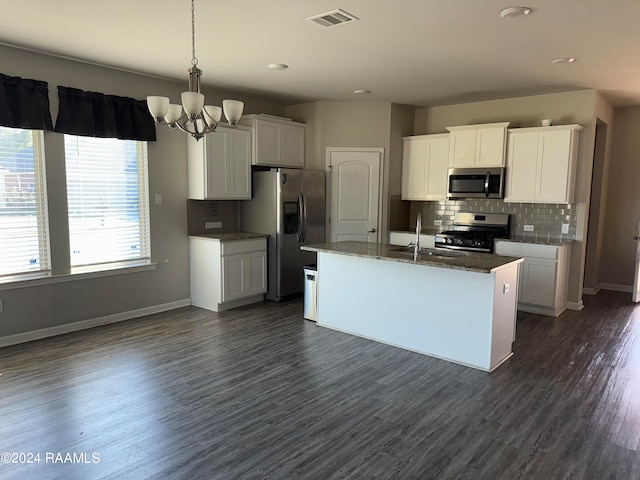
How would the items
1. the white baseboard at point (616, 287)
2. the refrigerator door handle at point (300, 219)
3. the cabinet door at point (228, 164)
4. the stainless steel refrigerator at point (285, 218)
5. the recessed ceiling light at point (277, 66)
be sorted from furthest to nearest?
the white baseboard at point (616, 287)
the refrigerator door handle at point (300, 219)
the stainless steel refrigerator at point (285, 218)
the cabinet door at point (228, 164)
the recessed ceiling light at point (277, 66)

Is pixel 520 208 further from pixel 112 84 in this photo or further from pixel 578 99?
pixel 112 84

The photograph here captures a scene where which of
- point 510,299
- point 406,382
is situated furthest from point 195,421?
point 510,299

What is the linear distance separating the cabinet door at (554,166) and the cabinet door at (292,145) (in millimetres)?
3158

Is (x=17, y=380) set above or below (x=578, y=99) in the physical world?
below

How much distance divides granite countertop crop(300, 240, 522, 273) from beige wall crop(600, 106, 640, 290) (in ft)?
12.4

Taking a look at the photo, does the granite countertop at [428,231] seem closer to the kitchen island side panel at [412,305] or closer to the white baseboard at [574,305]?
the white baseboard at [574,305]

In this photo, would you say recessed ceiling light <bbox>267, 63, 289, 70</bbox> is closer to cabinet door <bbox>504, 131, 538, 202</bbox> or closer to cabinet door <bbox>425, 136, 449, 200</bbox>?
cabinet door <bbox>425, 136, 449, 200</bbox>

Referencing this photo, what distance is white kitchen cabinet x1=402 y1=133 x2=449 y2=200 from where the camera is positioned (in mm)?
6254

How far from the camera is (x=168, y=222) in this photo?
17.8ft

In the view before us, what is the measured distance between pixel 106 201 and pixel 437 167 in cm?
429

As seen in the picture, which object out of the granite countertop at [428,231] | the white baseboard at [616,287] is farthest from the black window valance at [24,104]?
the white baseboard at [616,287]

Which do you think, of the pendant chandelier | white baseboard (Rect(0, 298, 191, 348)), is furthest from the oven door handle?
white baseboard (Rect(0, 298, 191, 348))

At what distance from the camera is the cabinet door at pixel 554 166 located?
5.24 metres

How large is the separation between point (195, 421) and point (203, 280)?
2.86 metres
